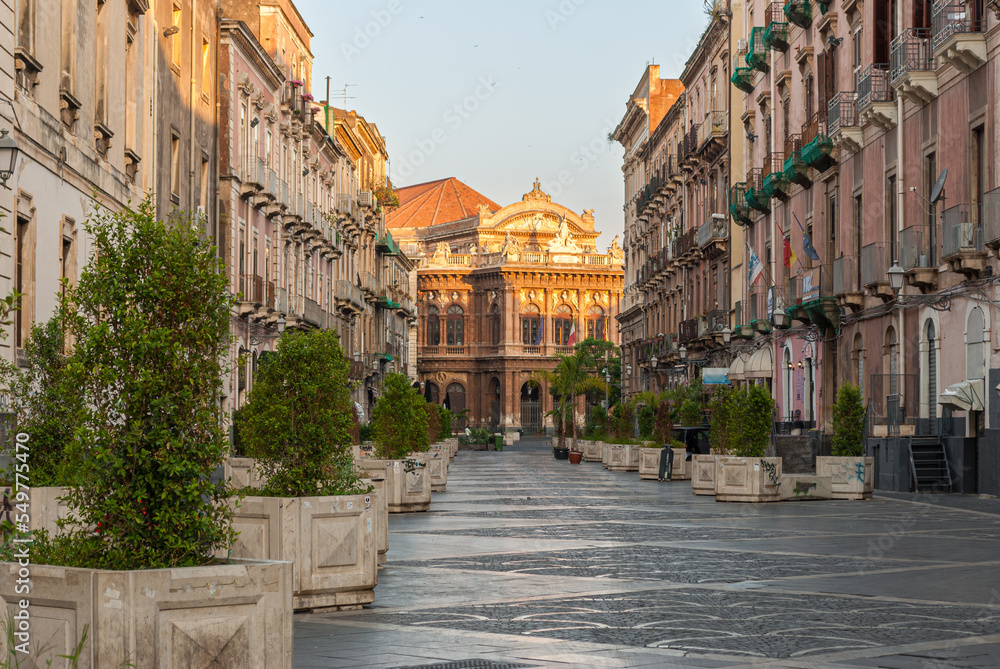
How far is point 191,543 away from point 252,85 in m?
39.1

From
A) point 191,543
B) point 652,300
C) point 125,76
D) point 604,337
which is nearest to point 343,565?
point 191,543

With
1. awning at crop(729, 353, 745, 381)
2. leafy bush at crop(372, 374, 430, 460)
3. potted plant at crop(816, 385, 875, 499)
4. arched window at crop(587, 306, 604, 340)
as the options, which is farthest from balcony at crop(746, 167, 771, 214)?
arched window at crop(587, 306, 604, 340)

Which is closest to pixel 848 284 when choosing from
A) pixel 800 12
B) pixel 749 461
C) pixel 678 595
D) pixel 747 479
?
pixel 800 12

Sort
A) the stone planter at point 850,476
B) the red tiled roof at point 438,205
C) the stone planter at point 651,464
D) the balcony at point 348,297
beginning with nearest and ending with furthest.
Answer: the stone planter at point 850,476 → the stone planter at point 651,464 → the balcony at point 348,297 → the red tiled roof at point 438,205

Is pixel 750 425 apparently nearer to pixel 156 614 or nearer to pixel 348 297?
pixel 156 614

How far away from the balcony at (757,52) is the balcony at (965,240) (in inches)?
765

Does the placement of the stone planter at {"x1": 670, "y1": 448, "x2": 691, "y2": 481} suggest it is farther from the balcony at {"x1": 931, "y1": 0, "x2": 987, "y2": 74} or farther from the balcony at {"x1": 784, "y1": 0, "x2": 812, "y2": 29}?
the balcony at {"x1": 931, "y1": 0, "x2": 987, "y2": 74}

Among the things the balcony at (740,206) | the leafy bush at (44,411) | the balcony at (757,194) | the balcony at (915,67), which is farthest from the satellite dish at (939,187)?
the leafy bush at (44,411)

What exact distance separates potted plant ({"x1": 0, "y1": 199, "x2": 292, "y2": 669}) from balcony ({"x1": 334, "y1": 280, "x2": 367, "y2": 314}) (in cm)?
5623

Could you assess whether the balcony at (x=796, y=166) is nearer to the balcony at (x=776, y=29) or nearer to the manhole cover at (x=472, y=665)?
the balcony at (x=776, y=29)

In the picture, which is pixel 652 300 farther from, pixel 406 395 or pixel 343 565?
pixel 343 565

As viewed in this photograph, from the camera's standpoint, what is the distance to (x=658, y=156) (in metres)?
72.6

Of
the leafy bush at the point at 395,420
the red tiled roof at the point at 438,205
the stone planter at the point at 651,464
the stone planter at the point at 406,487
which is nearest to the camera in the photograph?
the stone planter at the point at 406,487

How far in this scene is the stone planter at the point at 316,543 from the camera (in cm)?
1033
